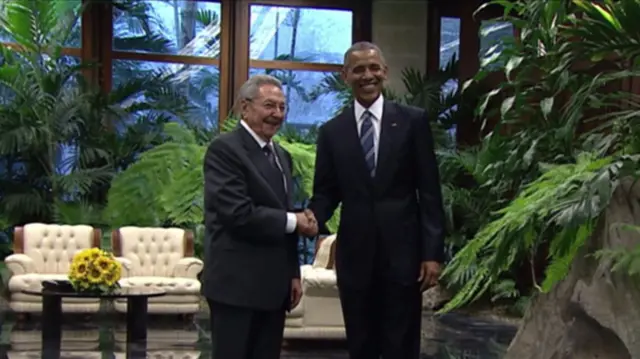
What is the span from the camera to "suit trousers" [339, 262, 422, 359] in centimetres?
306

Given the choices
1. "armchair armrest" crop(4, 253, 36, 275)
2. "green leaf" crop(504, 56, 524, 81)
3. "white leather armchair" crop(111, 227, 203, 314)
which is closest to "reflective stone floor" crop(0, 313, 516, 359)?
"white leather armchair" crop(111, 227, 203, 314)

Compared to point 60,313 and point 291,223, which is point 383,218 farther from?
point 60,313

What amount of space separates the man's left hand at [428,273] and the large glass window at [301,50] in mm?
8167

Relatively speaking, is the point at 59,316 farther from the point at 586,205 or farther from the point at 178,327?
the point at 586,205

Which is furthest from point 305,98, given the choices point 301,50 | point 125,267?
point 125,267

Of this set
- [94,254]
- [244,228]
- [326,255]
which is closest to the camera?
[244,228]

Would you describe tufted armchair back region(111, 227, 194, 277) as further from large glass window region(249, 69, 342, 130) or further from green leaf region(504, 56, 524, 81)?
green leaf region(504, 56, 524, 81)

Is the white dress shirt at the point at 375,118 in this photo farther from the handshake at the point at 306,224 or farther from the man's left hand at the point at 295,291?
the man's left hand at the point at 295,291

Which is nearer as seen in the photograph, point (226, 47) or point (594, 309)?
point (594, 309)

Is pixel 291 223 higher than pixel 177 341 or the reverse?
higher

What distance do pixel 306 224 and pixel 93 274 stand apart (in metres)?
3.83

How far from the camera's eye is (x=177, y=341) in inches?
272

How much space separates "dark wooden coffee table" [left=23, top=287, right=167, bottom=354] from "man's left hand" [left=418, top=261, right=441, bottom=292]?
3.94 metres

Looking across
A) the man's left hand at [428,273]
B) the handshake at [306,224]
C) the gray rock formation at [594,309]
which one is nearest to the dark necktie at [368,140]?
the handshake at [306,224]
